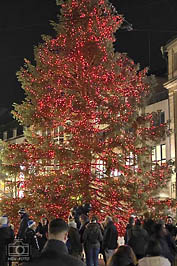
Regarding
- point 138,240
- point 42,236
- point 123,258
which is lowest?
point 42,236

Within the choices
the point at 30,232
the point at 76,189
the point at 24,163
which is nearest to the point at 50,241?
the point at 30,232

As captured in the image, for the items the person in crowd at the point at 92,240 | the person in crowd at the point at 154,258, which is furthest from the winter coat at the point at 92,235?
the person in crowd at the point at 154,258

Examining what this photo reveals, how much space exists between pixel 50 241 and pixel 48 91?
78.6 feet

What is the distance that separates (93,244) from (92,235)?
0.36 meters

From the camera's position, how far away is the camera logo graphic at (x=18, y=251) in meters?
12.3

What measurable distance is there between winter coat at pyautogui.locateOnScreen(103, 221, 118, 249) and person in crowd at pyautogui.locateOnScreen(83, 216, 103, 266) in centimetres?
18

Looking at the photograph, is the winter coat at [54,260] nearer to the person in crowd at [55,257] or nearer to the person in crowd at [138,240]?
the person in crowd at [55,257]

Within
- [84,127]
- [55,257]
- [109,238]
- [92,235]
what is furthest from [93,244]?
[84,127]

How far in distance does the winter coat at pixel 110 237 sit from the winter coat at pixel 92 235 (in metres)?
0.21

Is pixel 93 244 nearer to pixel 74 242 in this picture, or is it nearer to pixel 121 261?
pixel 74 242

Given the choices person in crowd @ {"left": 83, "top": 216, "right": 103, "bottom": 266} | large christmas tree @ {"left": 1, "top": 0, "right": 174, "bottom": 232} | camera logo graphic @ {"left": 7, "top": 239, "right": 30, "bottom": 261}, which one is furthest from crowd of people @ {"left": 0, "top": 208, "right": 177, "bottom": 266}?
large christmas tree @ {"left": 1, "top": 0, "right": 174, "bottom": 232}

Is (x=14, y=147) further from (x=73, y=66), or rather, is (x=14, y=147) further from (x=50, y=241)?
(x=50, y=241)

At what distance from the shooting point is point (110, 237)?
15000mm

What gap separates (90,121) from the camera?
27.9m
